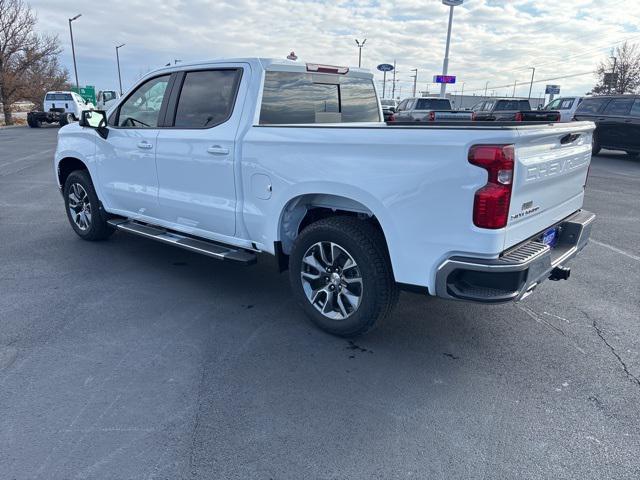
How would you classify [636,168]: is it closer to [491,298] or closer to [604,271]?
[604,271]

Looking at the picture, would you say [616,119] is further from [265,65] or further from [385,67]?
[385,67]

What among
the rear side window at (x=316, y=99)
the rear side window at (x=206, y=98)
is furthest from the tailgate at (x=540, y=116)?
the rear side window at (x=206, y=98)

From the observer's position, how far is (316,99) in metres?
4.68

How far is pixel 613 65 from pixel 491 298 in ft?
168

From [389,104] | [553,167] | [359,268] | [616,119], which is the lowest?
[359,268]

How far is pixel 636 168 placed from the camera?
544 inches

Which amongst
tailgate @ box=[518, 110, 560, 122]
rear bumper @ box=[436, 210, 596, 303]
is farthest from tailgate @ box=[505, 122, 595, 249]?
tailgate @ box=[518, 110, 560, 122]

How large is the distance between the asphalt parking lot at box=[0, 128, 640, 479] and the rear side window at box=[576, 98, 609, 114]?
40.8ft

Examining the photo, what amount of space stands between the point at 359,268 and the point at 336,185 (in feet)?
1.97

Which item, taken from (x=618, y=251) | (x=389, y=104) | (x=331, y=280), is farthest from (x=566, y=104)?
(x=331, y=280)

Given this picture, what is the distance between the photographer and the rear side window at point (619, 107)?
14.5 meters

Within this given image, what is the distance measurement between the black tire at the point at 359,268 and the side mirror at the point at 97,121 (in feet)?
9.34

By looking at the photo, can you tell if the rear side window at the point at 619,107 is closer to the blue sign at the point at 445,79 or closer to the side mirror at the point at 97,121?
the side mirror at the point at 97,121

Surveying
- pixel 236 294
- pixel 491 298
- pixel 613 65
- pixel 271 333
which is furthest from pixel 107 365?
pixel 613 65
